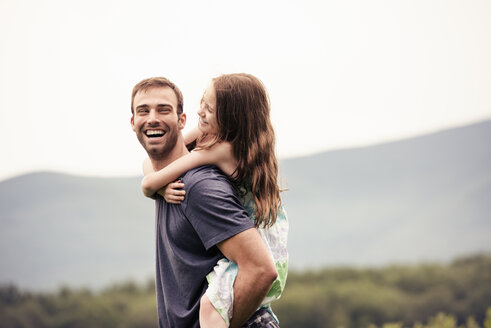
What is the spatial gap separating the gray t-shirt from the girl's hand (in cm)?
3

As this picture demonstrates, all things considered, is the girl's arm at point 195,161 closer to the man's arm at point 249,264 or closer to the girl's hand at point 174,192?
the girl's hand at point 174,192

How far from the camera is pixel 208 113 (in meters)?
2.60

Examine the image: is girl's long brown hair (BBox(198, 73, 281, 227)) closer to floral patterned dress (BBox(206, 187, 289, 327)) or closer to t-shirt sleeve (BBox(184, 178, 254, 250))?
floral patterned dress (BBox(206, 187, 289, 327))

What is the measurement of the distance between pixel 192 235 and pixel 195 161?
324 millimetres

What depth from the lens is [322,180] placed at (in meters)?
19.7

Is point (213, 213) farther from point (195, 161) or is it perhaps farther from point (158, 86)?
point (158, 86)

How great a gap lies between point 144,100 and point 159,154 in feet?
0.83

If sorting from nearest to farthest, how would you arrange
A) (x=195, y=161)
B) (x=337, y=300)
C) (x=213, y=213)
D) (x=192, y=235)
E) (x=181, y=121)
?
1. (x=213, y=213)
2. (x=192, y=235)
3. (x=195, y=161)
4. (x=181, y=121)
5. (x=337, y=300)

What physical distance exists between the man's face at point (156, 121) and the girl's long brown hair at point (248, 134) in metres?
0.21

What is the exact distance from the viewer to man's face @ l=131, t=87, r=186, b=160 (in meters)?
2.62

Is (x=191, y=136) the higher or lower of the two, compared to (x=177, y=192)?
higher

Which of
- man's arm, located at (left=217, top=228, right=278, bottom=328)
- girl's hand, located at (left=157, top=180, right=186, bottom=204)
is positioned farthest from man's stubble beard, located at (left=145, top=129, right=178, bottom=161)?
man's arm, located at (left=217, top=228, right=278, bottom=328)

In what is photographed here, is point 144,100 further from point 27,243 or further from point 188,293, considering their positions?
point 27,243

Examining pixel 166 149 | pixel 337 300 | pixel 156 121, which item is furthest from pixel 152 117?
pixel 337 300
